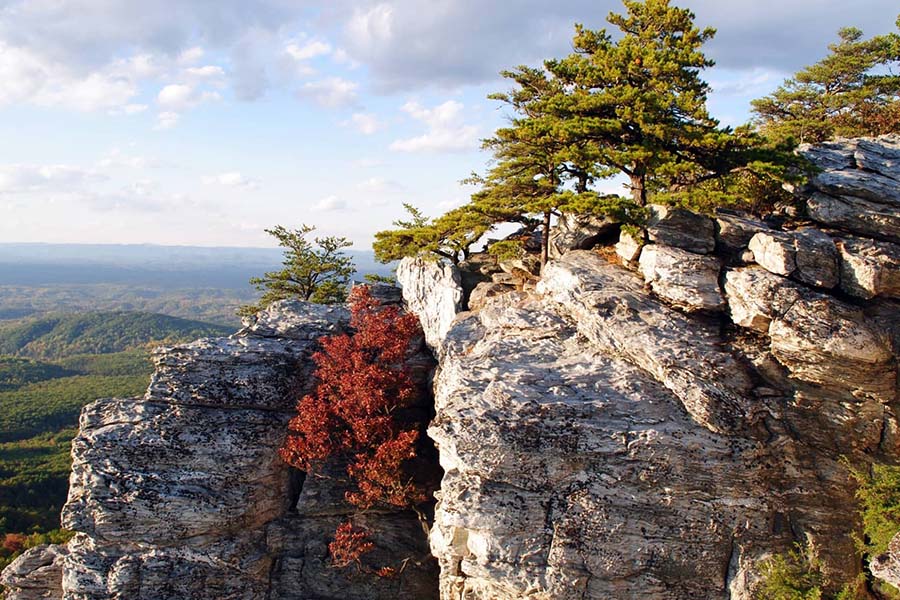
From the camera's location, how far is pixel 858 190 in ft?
55.4

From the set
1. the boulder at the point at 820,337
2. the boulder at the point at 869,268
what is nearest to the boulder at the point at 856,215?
the boulder at the point at 869,268

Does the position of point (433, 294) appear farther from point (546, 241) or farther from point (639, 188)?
point (639, 188)

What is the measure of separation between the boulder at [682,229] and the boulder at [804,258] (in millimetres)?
1748

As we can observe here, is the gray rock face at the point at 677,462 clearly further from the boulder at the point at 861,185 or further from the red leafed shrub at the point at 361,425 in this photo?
the boulder at the point at 861,185

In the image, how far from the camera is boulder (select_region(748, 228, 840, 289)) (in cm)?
1508

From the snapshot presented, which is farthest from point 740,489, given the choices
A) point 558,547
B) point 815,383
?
point 558,547

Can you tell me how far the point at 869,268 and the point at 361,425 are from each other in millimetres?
15842

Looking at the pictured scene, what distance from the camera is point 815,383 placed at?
14508mm

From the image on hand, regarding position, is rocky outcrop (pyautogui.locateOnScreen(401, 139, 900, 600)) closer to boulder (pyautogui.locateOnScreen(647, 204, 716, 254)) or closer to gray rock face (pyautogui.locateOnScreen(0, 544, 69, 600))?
boulder (pyautogui.locateOnScreen(647, 204, 716, 254))

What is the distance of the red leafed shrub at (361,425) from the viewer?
17172 mm

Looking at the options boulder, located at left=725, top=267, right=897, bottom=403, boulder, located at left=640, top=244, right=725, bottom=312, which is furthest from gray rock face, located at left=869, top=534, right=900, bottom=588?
boulder, located at left=640, top=244, right=725, bottom=312

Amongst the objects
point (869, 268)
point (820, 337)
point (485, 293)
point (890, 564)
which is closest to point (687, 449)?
point (820, 337)

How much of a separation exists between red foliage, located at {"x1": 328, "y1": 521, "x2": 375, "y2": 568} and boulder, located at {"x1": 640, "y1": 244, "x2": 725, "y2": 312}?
12783 millimetres

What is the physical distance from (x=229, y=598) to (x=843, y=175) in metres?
25.3
